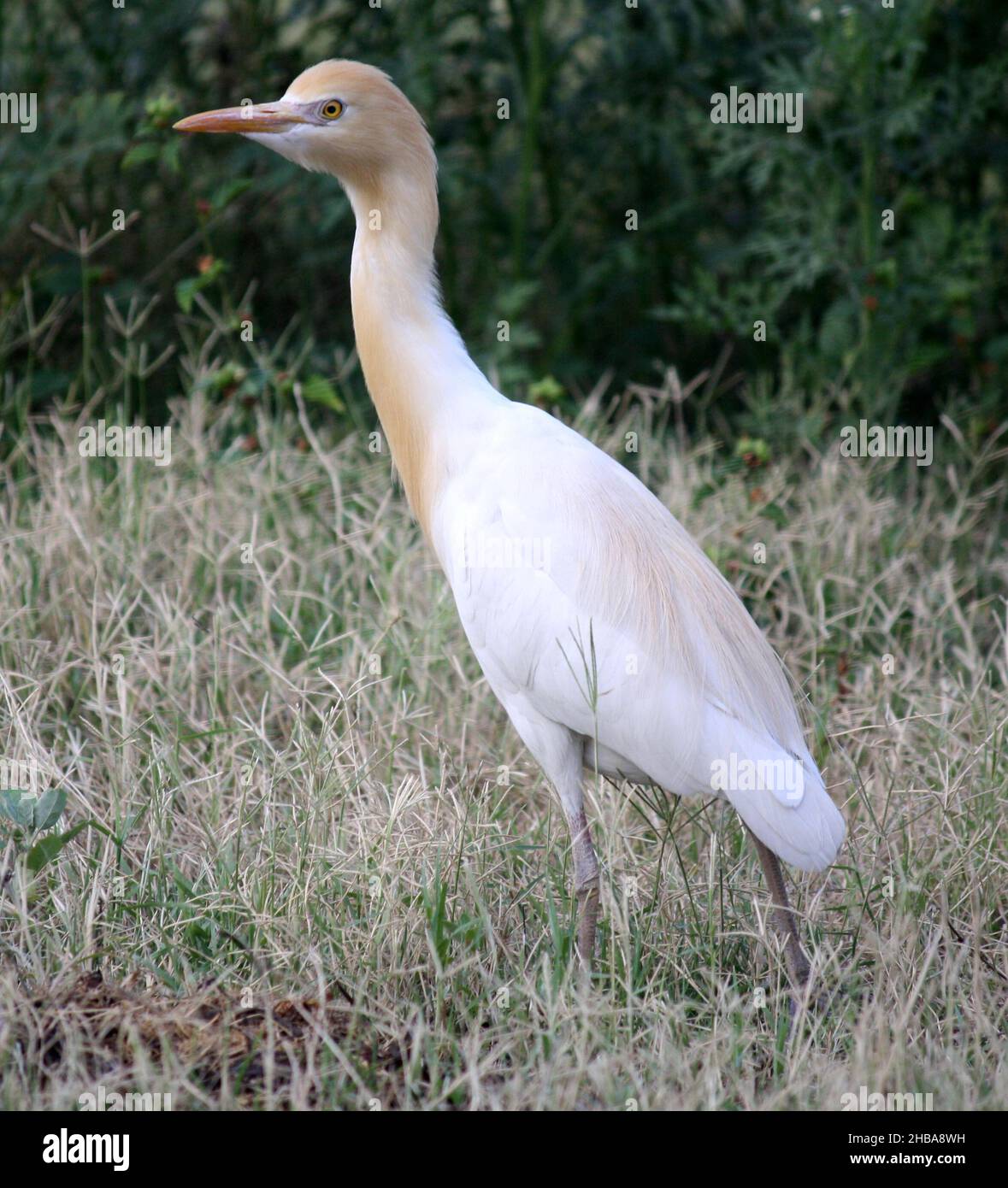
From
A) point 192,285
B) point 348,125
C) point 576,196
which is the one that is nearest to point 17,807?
point 348,125

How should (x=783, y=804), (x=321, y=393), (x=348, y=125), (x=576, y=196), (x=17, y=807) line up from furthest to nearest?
(x=576, y=196)
(x=321, y=393)
(x=348, y=125)
(x=17, y=807)
(x=783, y=804)

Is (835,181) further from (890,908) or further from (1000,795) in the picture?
(890,908)

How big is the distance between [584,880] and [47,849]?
1.04 m

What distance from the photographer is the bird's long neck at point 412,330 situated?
10.3 feet

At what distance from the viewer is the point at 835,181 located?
487cm

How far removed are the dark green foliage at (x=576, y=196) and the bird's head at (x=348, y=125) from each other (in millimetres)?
1125

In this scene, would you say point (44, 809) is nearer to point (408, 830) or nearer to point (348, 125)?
point (408, 830)

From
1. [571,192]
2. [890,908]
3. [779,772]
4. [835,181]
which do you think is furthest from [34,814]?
[571,192]

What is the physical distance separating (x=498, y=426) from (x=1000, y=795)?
1383 millimetres

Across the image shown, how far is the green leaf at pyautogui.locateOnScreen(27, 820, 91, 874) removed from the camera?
2684 millimetres

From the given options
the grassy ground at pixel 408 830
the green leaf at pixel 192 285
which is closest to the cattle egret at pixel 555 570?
the grassy ground at pixel 408 830

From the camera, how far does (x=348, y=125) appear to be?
310cm

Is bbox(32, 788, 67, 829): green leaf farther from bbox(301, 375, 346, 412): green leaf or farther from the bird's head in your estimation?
bbox(301, 375, 346, 412): green leaf

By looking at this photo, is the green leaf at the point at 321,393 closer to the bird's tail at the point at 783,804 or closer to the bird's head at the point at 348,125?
the bird's head at the point at 348,125
